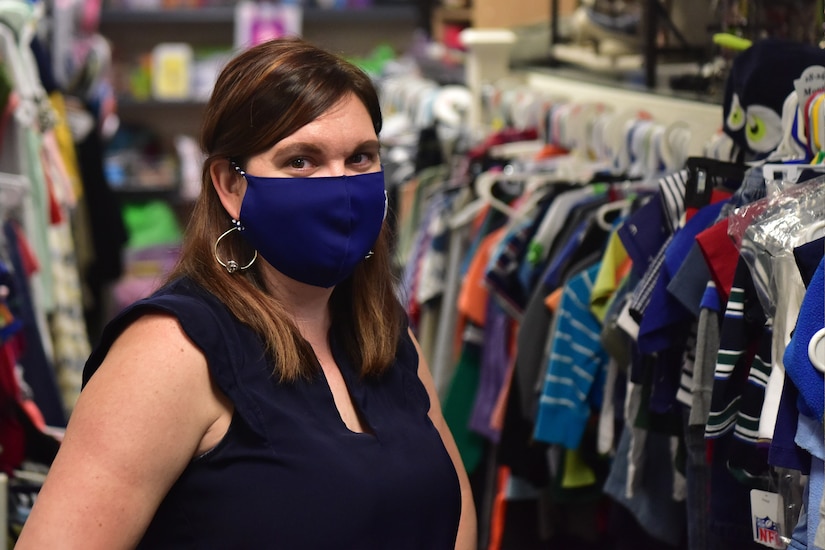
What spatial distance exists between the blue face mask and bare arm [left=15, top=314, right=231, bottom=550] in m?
0.21

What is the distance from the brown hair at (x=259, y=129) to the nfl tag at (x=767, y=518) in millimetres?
604

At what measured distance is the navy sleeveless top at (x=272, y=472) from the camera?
1459mm

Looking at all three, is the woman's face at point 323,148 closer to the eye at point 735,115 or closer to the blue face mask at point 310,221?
the blue face mask at point 310,221

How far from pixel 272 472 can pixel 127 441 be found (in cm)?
20

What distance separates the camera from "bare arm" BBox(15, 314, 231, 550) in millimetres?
1352

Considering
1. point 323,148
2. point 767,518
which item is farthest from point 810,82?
point 323,148

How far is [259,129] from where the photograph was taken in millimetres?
1551

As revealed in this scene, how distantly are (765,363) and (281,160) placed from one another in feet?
2.41

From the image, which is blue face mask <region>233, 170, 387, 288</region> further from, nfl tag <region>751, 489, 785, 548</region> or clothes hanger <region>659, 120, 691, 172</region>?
clothes hanger <region>659, 120, 691, 172</region>

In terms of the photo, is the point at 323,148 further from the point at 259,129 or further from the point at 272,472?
the point at 272,472

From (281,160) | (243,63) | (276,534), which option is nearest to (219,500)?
(276,534)

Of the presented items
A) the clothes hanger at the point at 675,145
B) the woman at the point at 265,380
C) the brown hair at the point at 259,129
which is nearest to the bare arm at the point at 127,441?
the woman at the point at 265,380

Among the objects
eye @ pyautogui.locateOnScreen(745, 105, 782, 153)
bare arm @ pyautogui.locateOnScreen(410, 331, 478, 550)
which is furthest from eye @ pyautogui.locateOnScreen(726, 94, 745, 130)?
bare arm @ pyautogui.locateOnScreen(410, 331, 478, 550)

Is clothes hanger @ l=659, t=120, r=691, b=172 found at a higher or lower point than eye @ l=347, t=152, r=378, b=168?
lower
